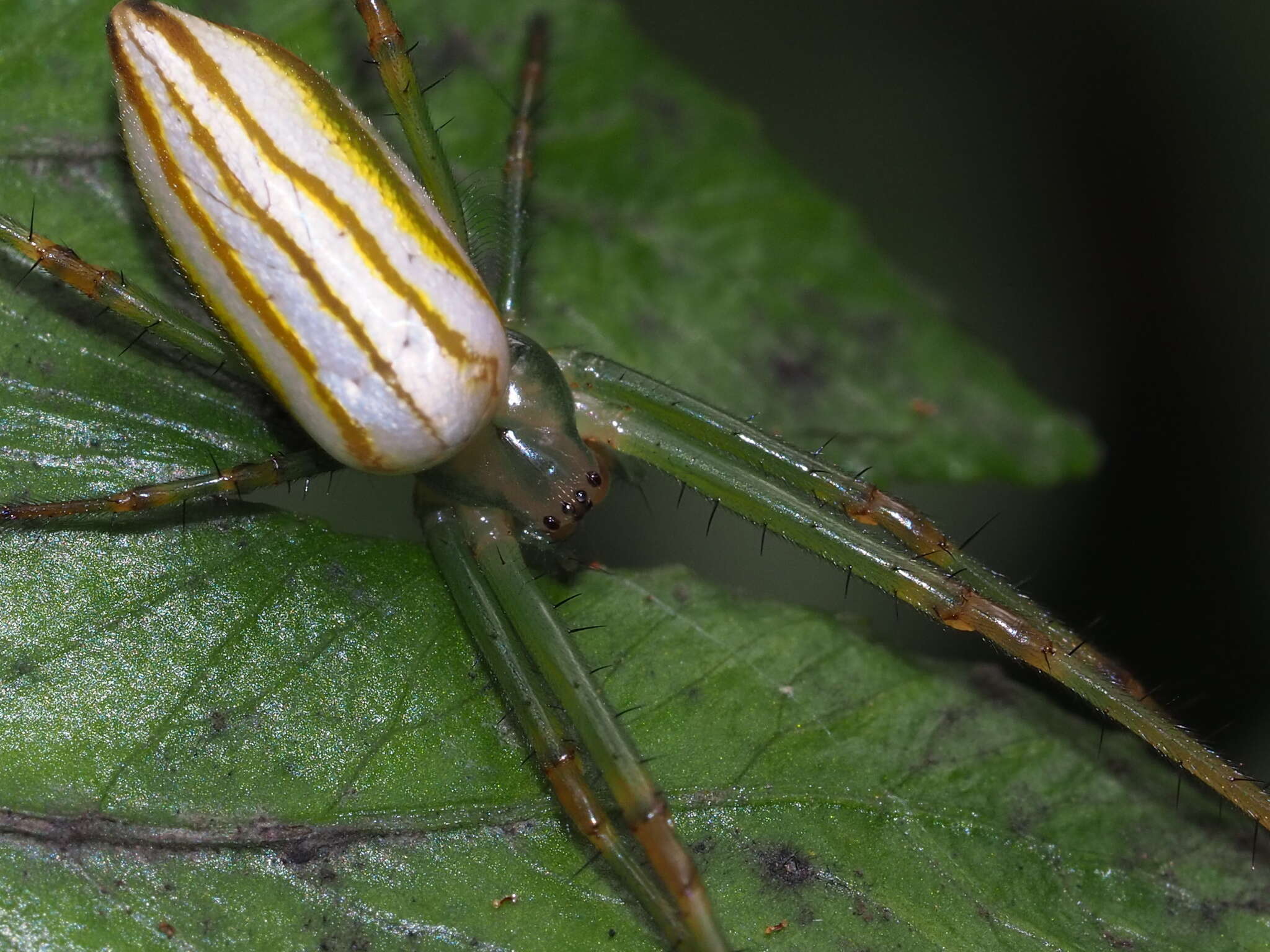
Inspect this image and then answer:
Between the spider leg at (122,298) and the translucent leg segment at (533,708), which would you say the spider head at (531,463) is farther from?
the spider leg at (122,298)

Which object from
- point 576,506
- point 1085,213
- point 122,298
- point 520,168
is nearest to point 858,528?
point 576,506

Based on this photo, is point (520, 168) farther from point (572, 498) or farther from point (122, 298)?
point (122, 298)

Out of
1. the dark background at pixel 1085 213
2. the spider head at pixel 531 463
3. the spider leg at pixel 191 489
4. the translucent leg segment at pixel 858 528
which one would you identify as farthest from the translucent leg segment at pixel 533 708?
Answer: the dark background at pixel 1085 213

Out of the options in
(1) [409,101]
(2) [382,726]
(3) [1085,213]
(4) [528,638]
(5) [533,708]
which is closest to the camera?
(2) [382,726]

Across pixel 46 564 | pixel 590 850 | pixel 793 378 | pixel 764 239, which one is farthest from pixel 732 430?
pixel 46 564

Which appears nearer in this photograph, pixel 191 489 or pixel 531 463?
pixel 191 489

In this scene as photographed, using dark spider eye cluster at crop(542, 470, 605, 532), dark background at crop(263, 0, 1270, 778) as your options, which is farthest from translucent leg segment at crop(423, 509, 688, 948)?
dark background at crop(263, 0, 1270, 778)
